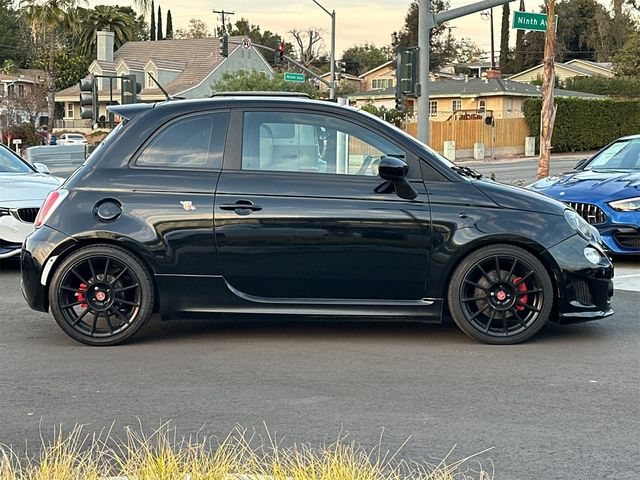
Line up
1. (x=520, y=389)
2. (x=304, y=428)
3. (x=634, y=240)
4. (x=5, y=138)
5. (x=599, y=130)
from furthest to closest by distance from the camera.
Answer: (x=599, y=130), (x=5, y=138), (x=634, y=240), (x=520, y=389), (x=304, y=428)

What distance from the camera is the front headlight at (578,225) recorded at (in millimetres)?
7148

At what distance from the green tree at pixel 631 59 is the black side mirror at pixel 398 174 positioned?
73.9 m

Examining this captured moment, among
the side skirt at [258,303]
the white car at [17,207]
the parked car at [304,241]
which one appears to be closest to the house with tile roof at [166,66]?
the white car at [17,207]

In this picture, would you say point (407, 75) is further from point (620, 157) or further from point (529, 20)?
point (620, 157)

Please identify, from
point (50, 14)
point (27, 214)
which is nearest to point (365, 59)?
point (50, 14)

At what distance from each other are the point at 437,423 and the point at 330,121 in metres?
2.69

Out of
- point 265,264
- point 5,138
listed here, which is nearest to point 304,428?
Answer: point 265,264

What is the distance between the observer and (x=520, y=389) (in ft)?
19.5

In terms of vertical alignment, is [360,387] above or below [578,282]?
below

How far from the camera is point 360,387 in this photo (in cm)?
596

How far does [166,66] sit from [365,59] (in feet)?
175

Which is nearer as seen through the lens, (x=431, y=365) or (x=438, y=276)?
(x=431, y=365)

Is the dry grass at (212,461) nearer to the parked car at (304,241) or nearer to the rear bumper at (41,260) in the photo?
the parked car at (304,241)

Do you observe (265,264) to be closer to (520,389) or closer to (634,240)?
(520,389)
